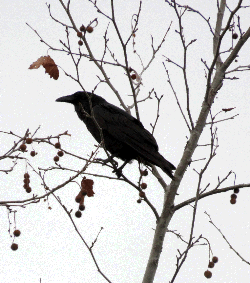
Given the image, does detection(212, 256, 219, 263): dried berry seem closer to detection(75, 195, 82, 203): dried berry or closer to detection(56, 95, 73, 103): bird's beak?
detection(75, 195, 82, 203): dried berry

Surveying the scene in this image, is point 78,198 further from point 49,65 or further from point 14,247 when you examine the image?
point 49,65

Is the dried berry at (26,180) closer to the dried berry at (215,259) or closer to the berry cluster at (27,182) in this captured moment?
the berry cluster at (27,182)

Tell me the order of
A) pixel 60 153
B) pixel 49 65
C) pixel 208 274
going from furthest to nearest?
pixel 49 65
pixel 208 274
pixel 60 153

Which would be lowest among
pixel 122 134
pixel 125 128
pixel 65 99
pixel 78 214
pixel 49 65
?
pixel 78 214

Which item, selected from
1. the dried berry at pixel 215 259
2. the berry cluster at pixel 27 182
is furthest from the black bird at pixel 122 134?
the berry cluster at pixel 27 182

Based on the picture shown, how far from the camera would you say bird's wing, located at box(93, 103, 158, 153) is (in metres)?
5.43

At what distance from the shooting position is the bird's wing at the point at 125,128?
5434 millimetres

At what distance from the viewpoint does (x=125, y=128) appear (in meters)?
5.73

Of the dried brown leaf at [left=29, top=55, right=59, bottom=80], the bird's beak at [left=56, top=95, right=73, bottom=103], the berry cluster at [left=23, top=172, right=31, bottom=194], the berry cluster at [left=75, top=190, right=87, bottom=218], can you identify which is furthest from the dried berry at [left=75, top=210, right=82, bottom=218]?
the bird's beak at [left=56, top=95, right=73, bottom=103]

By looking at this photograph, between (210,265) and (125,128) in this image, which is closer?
(210,265)

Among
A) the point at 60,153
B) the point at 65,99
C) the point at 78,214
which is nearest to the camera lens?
the point at 78,214

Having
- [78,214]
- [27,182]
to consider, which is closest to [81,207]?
[78,214]

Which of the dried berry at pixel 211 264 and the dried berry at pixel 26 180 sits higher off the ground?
the dried berry at pixel 26 180

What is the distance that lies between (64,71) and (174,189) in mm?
1520
